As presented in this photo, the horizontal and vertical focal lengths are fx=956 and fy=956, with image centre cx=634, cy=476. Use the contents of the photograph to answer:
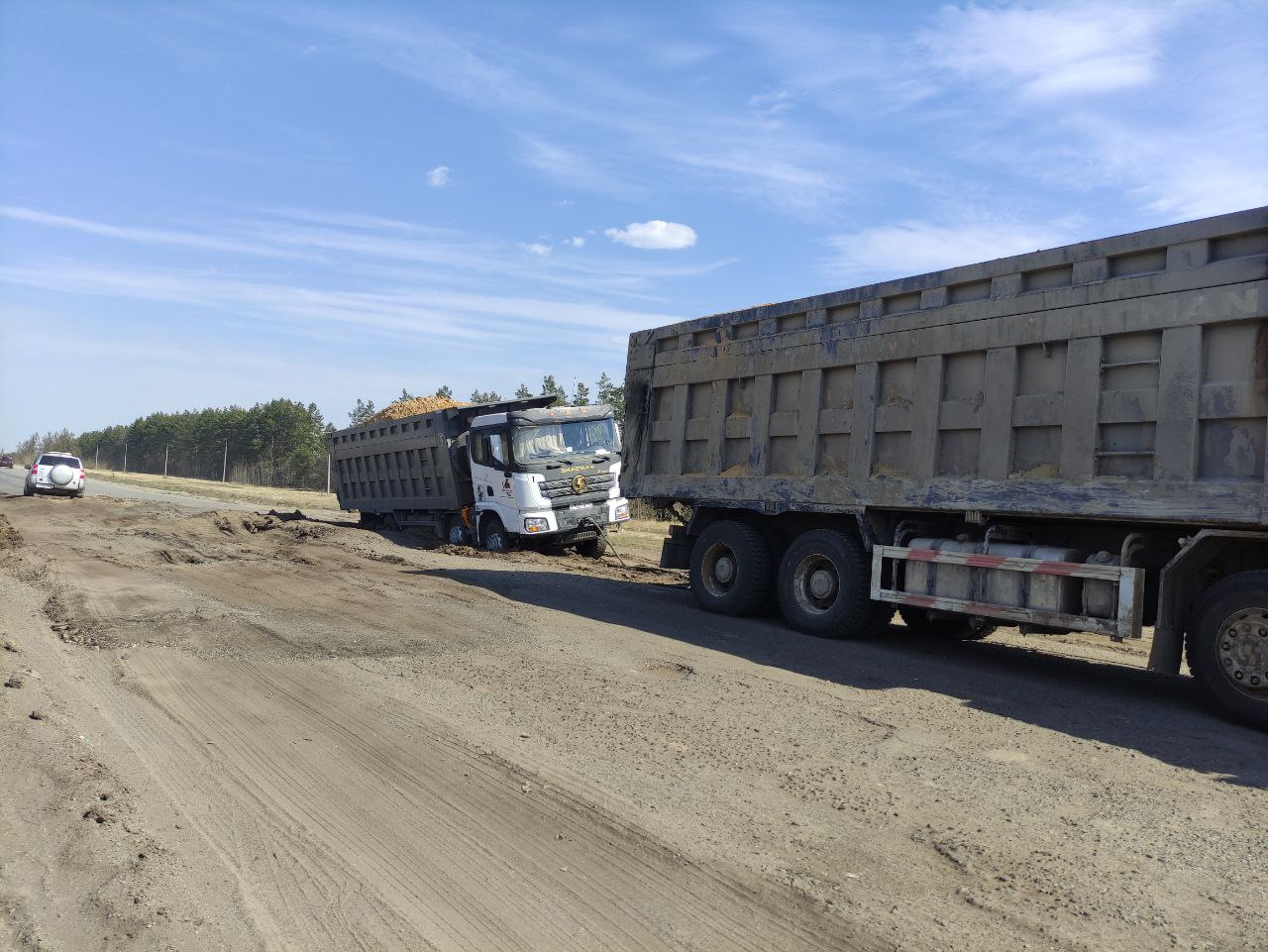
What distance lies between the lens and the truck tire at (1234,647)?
632 centimetres

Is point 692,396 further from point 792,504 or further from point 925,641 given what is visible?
point 925,641

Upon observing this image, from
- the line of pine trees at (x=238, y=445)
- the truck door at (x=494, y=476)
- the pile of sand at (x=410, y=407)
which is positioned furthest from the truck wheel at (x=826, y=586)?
the line of pine trees at (x=238, y=445)

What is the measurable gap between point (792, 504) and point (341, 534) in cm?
1123

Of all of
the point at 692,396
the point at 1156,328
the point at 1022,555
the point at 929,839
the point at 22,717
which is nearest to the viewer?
the point at 929,839

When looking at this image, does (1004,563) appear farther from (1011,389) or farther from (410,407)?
(410,407)

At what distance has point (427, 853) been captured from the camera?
160 inches

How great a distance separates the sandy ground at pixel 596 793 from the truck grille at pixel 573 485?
702 cm

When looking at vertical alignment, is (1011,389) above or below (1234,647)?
above

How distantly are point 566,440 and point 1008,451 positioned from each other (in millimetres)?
9586

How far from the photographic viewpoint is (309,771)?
5066 mm

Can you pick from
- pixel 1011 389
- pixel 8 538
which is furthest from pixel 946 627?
pixel 8 538

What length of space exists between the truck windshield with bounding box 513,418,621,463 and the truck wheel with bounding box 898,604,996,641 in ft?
24.7

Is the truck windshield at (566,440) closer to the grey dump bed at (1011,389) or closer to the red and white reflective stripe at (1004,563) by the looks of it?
the grey dump bed at (1011,389)

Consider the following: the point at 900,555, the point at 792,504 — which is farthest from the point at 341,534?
the point at 900,555
